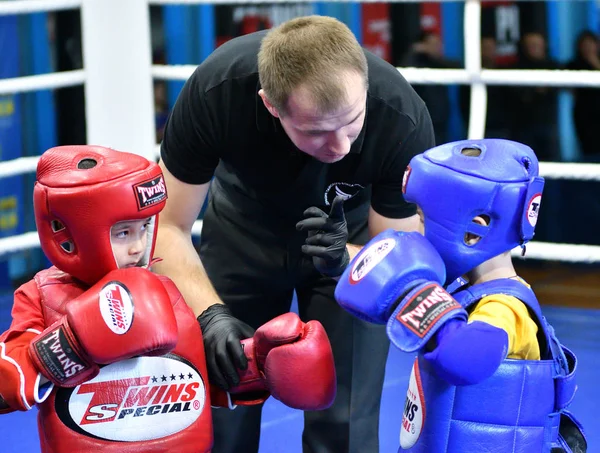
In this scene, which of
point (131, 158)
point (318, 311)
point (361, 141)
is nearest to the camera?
point (131, 158)

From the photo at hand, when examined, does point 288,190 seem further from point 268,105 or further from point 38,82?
point 38,82

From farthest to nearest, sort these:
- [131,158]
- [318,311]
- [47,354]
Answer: [318,311]
[131,158]
[47,354]

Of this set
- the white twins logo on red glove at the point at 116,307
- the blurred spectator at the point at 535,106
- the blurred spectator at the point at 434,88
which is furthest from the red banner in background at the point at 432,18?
the white twins logo on red glove at the point at 116,307

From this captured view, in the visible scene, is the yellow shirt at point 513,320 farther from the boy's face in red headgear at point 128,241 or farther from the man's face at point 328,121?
the boy's face in red headgear at point 128,241

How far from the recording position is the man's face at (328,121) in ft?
5.64

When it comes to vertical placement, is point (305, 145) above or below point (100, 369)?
above

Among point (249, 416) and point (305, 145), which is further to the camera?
point (249, 416)

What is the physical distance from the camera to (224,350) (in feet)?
5.81

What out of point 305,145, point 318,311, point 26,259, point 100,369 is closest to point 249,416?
point 318,311

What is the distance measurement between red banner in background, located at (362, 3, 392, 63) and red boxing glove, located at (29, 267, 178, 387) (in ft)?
10.9

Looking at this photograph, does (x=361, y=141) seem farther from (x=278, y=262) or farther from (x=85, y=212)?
(x=85, y=212)

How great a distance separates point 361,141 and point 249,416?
2.10 feet

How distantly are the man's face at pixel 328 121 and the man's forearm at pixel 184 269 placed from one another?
1.27ft

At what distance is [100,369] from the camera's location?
1679 millimetres
